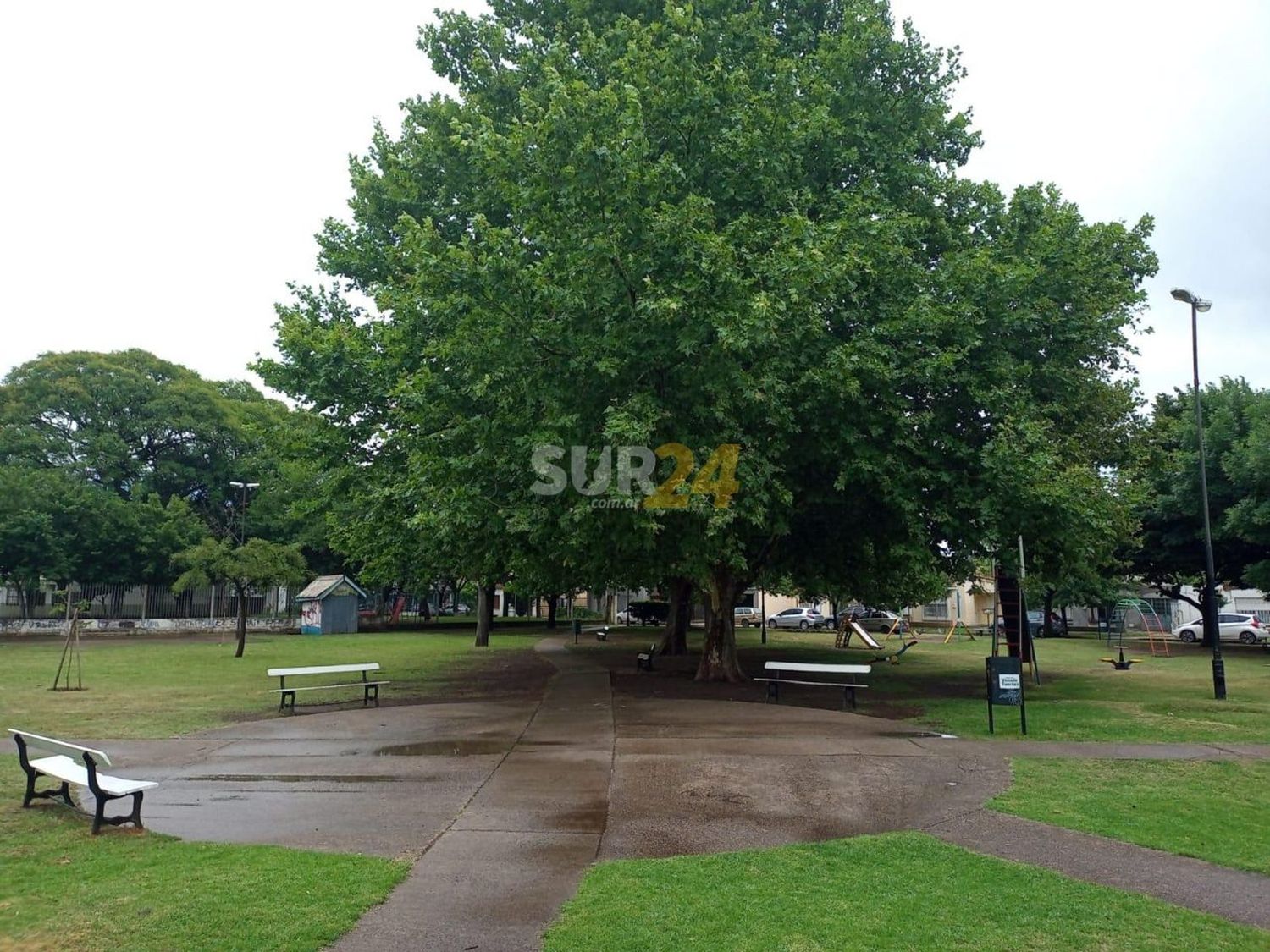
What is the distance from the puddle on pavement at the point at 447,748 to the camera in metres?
11.5

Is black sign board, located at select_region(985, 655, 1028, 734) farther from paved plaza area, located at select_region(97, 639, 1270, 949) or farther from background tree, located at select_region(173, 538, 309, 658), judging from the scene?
background tree, located at select_region(173, 538, 309, 658)

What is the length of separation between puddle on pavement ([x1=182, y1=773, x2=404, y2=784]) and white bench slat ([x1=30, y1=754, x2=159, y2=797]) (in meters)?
1.52

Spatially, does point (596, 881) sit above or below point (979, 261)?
below

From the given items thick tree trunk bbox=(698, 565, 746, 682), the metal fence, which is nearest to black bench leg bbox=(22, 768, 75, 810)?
thick tree trunk bbox=(698, 565, 746, 682)

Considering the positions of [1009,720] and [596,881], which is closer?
[596,881]

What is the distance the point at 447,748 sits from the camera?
468 inches

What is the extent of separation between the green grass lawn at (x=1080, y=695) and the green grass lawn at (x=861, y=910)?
7019mm

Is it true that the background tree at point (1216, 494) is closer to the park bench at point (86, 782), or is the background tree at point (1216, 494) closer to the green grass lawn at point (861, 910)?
the green grass lawn at point (861, 910)

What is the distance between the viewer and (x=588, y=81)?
16609 millimetres

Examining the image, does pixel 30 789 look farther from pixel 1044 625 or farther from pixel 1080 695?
pixel 1044 625

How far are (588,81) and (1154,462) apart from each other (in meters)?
17.8

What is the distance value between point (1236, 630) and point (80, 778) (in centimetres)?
5282

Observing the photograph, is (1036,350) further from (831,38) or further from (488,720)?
(488,720)

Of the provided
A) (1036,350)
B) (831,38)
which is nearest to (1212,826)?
(1036,350)
